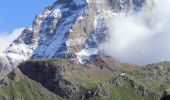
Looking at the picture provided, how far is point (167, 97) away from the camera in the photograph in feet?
373
